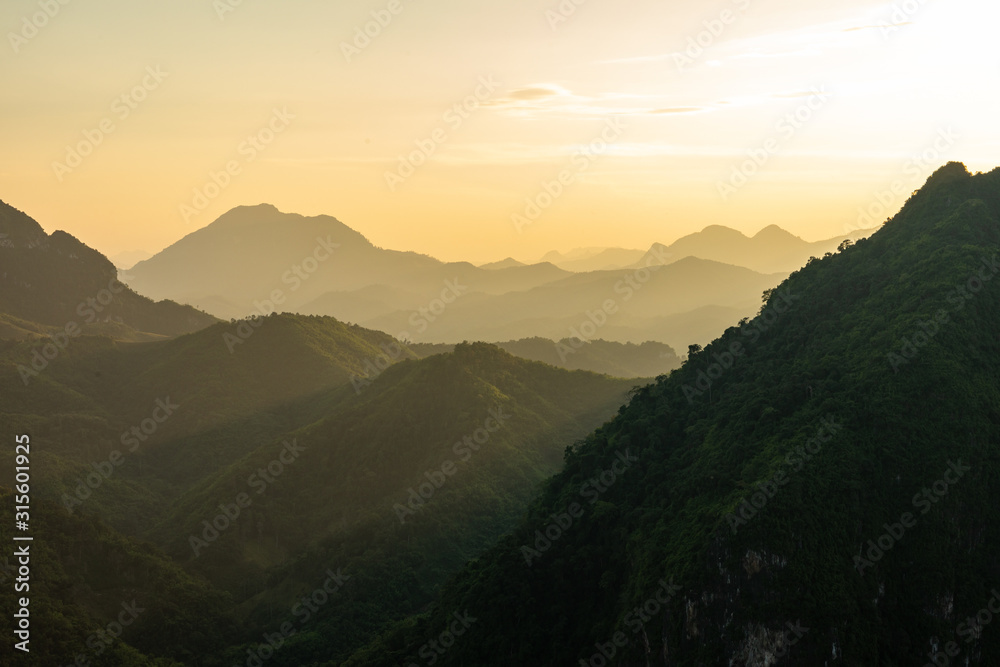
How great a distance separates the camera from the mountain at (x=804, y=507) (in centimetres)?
3916

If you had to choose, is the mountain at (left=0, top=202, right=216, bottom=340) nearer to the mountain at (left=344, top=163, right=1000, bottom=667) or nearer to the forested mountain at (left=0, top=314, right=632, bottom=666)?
the forested mountain at (left=0, top=314, right=632, bottom=666)

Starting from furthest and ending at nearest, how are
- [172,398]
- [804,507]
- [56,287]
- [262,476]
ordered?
[56,287] < [172,398] < [262,476] < [804,507]

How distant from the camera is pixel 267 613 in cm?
7056

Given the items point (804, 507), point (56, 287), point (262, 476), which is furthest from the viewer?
point (56, 287)

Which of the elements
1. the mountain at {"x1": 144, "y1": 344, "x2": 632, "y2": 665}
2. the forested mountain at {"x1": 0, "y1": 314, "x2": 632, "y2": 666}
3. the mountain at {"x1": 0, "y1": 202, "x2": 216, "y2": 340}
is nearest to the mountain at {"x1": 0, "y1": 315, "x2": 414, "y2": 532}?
the forested mountain at {"x1": 0, "y1": 314, "x2": 632, "y2": 666}

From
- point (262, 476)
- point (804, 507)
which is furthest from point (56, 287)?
point (804, 507)

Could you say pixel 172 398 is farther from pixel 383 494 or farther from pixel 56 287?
pixel 56 287

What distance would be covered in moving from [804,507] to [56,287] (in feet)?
647

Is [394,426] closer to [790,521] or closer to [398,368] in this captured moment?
[398,368]

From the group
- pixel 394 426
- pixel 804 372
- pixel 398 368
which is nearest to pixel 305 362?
pixel 398 368

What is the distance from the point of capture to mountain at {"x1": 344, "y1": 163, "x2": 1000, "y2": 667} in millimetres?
39156

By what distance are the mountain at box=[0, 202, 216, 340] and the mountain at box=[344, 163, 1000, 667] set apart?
509 feet

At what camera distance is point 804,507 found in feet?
133

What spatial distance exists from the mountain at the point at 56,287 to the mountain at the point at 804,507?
155 meters
